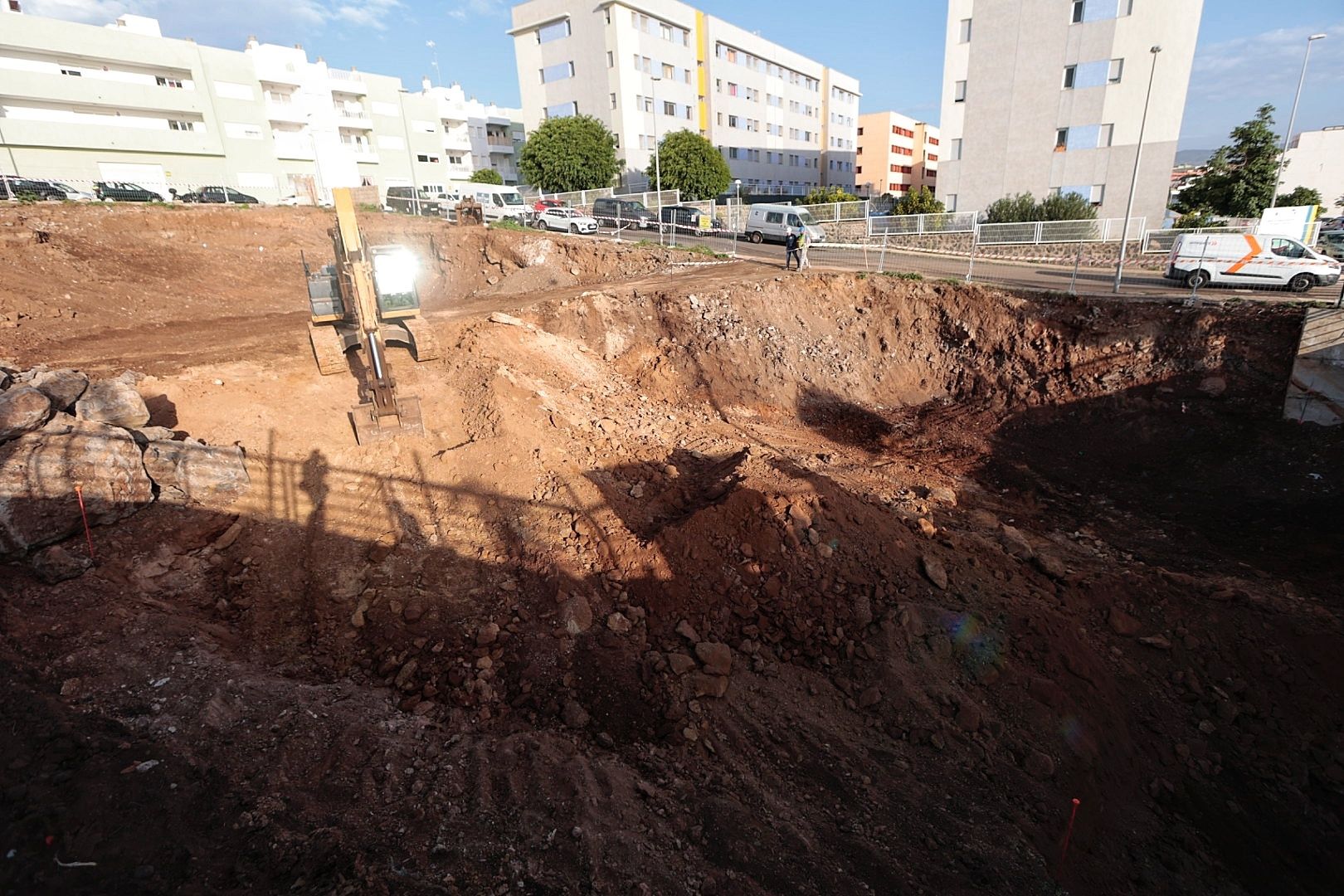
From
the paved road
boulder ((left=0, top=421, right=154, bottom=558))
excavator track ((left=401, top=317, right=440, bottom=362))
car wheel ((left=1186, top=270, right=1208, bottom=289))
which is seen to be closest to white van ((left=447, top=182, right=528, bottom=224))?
the paved road

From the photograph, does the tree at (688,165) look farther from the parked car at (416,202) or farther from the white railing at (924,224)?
the white railing at (924,224)

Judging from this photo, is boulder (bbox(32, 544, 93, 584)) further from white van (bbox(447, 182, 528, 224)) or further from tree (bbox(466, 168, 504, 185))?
tree (bbox(466, 168, 504, 185))

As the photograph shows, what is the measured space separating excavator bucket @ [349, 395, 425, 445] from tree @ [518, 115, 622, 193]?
34.3 metres

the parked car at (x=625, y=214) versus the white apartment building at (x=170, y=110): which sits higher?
the white apartment building at (x=170, y=110)

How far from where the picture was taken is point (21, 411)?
6.32 meters

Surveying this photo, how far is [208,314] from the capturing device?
16953 mm

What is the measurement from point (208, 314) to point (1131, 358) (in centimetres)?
2240

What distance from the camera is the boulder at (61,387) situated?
702 cm

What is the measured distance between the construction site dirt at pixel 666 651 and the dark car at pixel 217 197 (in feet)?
67.5

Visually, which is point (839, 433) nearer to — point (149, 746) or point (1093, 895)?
Answer: point (1093, 895)

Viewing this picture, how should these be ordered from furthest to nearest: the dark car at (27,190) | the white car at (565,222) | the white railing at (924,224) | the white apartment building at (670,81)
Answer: the white apartment building at (670,81)
the white car at (565,222)
the white railing at (924,224)
the dark car at (27,190)

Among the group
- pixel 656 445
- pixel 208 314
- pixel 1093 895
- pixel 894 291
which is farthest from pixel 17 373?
pixel 894 291

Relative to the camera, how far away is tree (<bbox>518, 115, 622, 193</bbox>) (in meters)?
38.6

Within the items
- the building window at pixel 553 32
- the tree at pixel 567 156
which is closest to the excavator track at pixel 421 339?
the tree at pixel 567 156
